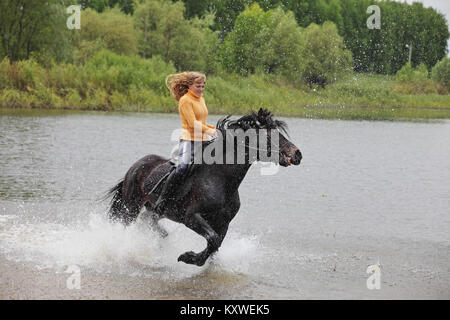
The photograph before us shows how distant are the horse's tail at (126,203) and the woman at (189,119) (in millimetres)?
969

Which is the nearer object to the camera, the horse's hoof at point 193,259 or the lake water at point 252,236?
the lake water at point 252,236

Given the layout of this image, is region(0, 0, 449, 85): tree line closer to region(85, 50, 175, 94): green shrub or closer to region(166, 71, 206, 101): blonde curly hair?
region(85, 50, 175, 94): green shrub

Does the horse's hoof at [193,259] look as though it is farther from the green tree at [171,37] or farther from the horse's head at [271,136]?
the green tree at [171,37]

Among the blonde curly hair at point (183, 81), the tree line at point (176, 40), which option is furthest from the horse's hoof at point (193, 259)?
the tree line at point (176, 40)

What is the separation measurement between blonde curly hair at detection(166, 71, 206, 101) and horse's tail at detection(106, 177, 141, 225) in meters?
1.59

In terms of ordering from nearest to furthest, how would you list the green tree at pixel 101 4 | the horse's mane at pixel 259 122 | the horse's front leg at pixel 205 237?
1. the horse's front leg at pixel 205 237
2. the horse's mane at pixel 259 122
3. the green tree at pixel 101 4

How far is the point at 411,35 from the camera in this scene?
93.2 metres

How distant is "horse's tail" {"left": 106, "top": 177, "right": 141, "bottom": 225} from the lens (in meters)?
9.44

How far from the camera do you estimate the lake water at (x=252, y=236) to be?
25.9ft

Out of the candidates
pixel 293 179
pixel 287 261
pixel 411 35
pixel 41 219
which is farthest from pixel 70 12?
pixel 411 35

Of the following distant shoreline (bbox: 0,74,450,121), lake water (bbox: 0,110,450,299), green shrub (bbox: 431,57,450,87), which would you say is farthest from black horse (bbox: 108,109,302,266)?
green shrub (bbox: 431,57,450,87)

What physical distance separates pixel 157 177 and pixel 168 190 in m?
0.40
